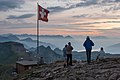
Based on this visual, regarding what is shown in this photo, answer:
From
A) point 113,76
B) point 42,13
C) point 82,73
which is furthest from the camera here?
point 42,13

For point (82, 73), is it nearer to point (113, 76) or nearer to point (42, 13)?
point (113, 76)

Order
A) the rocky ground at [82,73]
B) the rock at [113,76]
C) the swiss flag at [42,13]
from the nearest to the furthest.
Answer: the rock at [113,76] < the rocky ground at [82,73] < the swiss flag at [42,13]

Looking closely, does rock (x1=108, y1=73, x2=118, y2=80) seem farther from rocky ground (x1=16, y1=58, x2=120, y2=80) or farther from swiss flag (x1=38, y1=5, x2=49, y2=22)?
swiss flag (x1=38, y1=5, x2=49, y2=22)

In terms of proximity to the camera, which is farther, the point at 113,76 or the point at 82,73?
the point at 82,73

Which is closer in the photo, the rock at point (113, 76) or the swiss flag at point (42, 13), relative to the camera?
the rock at point (113, 76)

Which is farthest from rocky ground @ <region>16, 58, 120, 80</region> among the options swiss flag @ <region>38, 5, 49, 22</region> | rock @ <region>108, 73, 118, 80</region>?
swiss flag @ <region>38, 5, 49, 22</region>

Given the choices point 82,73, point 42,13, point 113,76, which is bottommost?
point 82,73

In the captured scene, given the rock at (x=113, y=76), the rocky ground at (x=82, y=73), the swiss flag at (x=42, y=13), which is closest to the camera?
the rock at (x=113, y=76)

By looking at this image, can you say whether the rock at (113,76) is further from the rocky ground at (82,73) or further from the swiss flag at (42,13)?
the swiss flag at (42,13)

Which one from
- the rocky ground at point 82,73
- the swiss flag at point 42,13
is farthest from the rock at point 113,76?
the swiss flag at point 42,13

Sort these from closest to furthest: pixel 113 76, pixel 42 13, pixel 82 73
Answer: pixel 113 76, pixel 82 73, pixel 42 13

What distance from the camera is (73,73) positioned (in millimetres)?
24359

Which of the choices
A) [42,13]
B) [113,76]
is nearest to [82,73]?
[113,76]

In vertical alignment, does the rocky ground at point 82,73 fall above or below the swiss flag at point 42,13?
below
